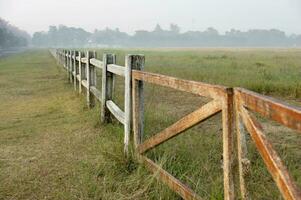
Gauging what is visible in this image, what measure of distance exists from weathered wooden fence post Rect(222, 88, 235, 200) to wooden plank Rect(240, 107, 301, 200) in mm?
204

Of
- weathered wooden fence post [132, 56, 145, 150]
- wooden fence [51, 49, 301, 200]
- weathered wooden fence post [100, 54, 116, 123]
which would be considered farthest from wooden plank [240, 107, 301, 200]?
weathered wooden fence post [100, 54, 116, 123]

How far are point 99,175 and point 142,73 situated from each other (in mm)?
1313

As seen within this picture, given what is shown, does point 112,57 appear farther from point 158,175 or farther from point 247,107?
point 247,107

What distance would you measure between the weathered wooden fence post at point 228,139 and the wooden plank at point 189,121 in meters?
0.10

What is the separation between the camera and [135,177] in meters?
4.46

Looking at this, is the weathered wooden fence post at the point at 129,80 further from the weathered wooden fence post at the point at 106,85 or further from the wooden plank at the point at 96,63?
the wooden plank at the point at 96,63

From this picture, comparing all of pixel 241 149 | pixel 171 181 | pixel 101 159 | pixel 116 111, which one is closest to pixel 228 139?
pixel 241 149

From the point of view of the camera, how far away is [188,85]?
11.3 ft

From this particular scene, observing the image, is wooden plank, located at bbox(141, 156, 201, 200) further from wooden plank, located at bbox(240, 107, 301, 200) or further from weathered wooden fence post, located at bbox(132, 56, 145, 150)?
wooden plank, located at bbox(240, 107, 301, 200)

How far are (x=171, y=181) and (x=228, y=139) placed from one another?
1.23 m

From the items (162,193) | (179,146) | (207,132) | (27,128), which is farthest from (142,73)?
(27,128)

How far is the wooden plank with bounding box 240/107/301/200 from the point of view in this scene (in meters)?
2.03

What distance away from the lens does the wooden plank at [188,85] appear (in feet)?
9.49

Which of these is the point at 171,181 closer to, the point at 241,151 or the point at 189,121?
the point at 189,121
